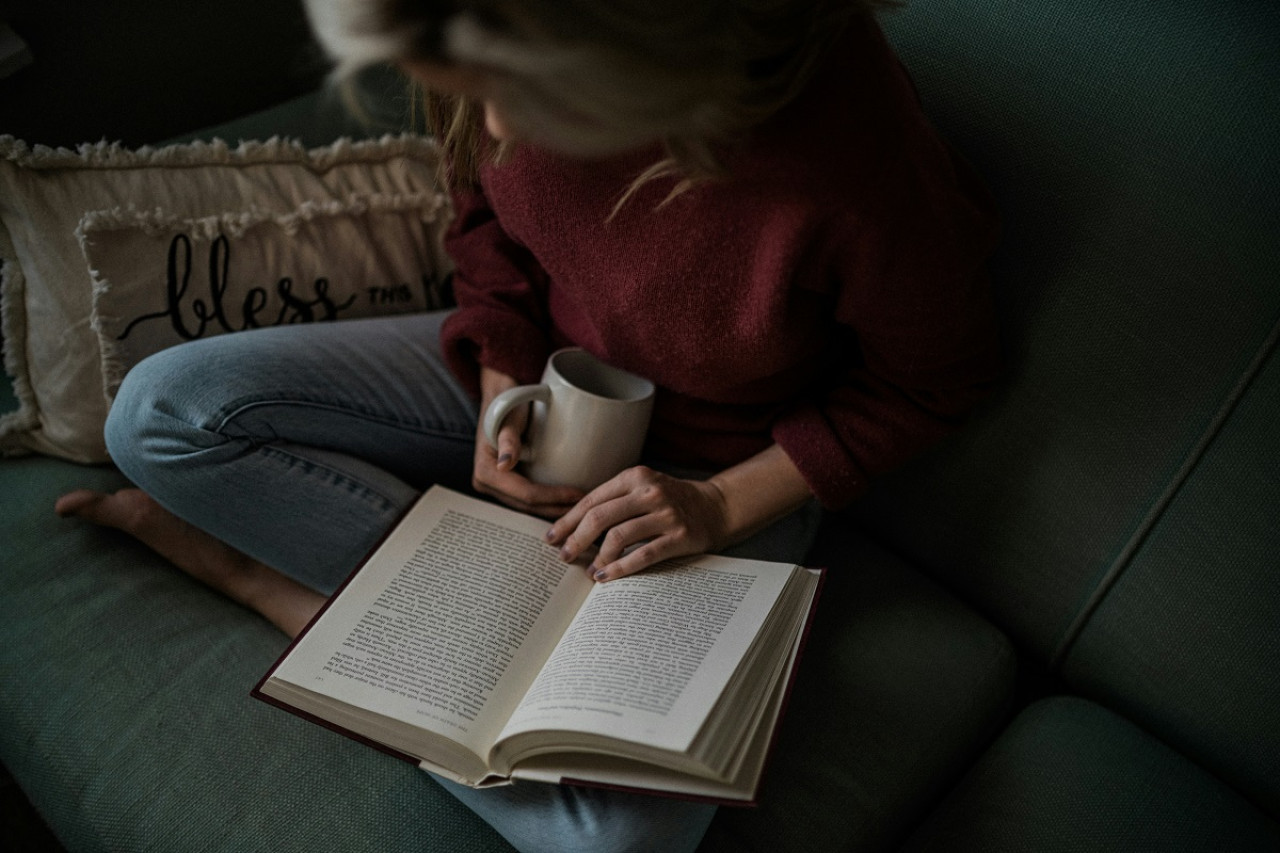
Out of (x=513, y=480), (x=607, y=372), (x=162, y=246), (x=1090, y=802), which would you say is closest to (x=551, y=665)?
(x=513, y=480)

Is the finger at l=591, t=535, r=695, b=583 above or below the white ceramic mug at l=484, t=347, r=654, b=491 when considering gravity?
below

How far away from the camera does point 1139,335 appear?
73 cm

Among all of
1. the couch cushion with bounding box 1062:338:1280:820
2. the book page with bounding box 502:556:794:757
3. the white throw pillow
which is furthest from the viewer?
the white throw pillow

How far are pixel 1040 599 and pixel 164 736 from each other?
823 mm

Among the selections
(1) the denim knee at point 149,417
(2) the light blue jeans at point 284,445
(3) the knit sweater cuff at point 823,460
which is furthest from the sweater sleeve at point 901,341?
(1) the denim knee at point 149,417

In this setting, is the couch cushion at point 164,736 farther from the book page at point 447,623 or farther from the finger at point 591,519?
the finger at point 591,519

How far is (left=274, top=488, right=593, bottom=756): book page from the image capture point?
65cm

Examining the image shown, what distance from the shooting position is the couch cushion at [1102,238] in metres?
0.67

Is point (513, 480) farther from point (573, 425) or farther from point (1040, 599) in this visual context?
point (1040, 599)

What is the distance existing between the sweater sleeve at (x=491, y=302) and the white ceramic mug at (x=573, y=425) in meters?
0.09

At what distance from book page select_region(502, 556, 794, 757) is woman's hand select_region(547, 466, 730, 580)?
0.06 ft

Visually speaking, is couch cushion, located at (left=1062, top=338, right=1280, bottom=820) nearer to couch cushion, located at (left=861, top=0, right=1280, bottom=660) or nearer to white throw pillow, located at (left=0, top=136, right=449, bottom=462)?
couch cushion, located at (left=861, top=0, right=1280, bottom=660)

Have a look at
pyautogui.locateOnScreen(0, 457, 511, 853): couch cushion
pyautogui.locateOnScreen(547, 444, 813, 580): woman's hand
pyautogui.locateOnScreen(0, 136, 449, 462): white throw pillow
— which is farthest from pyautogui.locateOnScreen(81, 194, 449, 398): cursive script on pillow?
pyautogui.locateOnScreen(547, 444, 813, 580): woman's hand

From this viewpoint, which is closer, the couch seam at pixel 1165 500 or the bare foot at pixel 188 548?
the couch seam at pixel 1165 500
